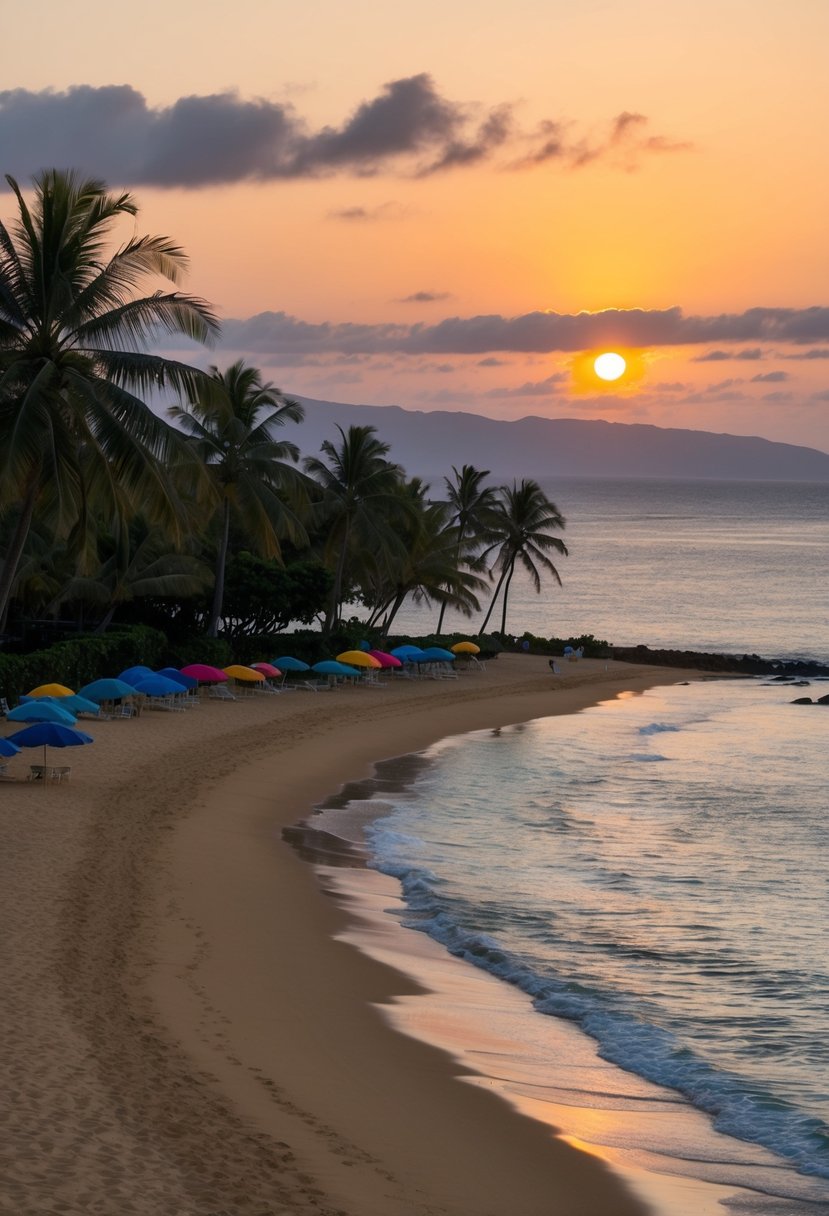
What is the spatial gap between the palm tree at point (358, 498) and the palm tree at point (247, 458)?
4533 mm

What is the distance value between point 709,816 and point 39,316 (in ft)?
50.6

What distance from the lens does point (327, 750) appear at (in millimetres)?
28688

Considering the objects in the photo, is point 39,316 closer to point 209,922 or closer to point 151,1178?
point 209,922

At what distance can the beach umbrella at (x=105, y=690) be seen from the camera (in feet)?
89.7

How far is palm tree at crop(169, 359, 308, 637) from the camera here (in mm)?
36531

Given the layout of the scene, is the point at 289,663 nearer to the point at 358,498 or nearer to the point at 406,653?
the point at 406,653

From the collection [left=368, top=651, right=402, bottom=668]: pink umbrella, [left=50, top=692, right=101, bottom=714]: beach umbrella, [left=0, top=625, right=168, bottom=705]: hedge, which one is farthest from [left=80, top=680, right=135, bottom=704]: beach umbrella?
[left=368, top=651, right=402, bottom=668]: pink umbrella

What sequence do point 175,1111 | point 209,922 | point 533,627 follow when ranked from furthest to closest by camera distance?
point 533,627, point 209,922, point 175,1111

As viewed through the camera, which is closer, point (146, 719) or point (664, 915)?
point (664, 915)

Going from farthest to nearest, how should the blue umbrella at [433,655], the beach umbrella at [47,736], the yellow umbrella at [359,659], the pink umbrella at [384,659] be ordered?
1. the blue umbrella at [433,655]
2. the pink umbrella at [384,659]
3. the yellow umbrella at [359,659]
4. the beach umbrella at [47,736]

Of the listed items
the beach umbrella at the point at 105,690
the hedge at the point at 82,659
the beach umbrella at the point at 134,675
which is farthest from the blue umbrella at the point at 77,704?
the beach umbrella at the point at 134,675

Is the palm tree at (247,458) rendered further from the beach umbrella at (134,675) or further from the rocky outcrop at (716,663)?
the rocky outcrop at (716,663)

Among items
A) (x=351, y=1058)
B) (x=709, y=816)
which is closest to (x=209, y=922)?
(x=351, y=1058)

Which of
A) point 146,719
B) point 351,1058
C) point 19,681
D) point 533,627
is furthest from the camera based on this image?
point 533,627
